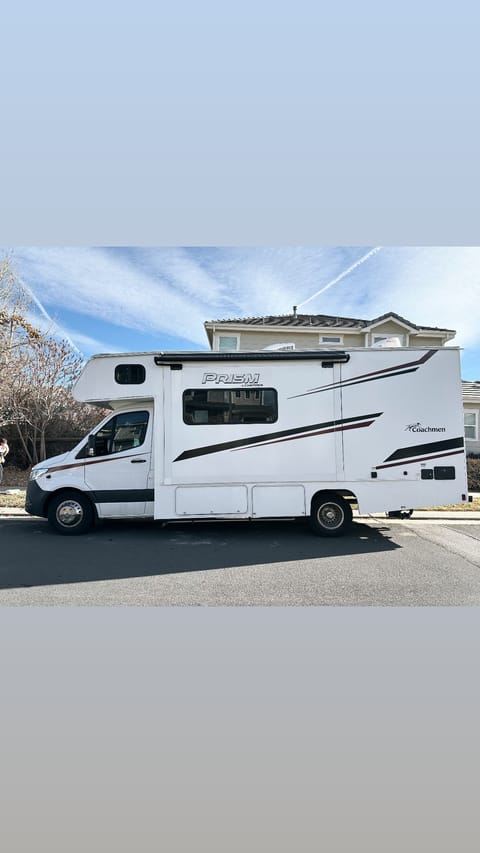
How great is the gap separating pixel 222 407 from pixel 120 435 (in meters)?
2.04

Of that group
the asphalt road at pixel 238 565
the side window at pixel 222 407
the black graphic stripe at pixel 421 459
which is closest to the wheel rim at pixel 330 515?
the asphalt road at pixel 238 565

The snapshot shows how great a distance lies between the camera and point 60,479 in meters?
7.82

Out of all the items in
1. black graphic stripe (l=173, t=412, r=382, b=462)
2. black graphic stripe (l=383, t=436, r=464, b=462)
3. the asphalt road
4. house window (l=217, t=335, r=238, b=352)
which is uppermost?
house window (l=217, t=335, r=238, b=352)

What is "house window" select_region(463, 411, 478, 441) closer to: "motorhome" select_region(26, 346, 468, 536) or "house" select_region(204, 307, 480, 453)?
"house" select_region(204, 307, 480, 453)

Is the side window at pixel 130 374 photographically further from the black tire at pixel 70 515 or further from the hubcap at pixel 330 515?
the hubcap at pixel 330 515

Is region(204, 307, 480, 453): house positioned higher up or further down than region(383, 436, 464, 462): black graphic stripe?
higher up

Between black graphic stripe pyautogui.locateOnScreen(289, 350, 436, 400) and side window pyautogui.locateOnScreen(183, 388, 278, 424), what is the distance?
18.8 inches

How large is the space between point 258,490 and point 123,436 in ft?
8.93

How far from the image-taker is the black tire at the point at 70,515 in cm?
779

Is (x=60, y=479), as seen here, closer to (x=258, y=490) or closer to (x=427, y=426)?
(x=258, y=490)

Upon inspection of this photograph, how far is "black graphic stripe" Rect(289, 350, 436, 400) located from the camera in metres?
7.46

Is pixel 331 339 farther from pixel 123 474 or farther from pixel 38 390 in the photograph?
pixel 123 474

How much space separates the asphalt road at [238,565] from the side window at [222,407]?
210 centimetres

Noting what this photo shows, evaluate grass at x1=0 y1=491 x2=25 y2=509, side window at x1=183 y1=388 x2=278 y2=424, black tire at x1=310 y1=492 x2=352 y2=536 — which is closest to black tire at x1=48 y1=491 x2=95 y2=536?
side window at x1=183 y1=388 x2=278 y2=424
